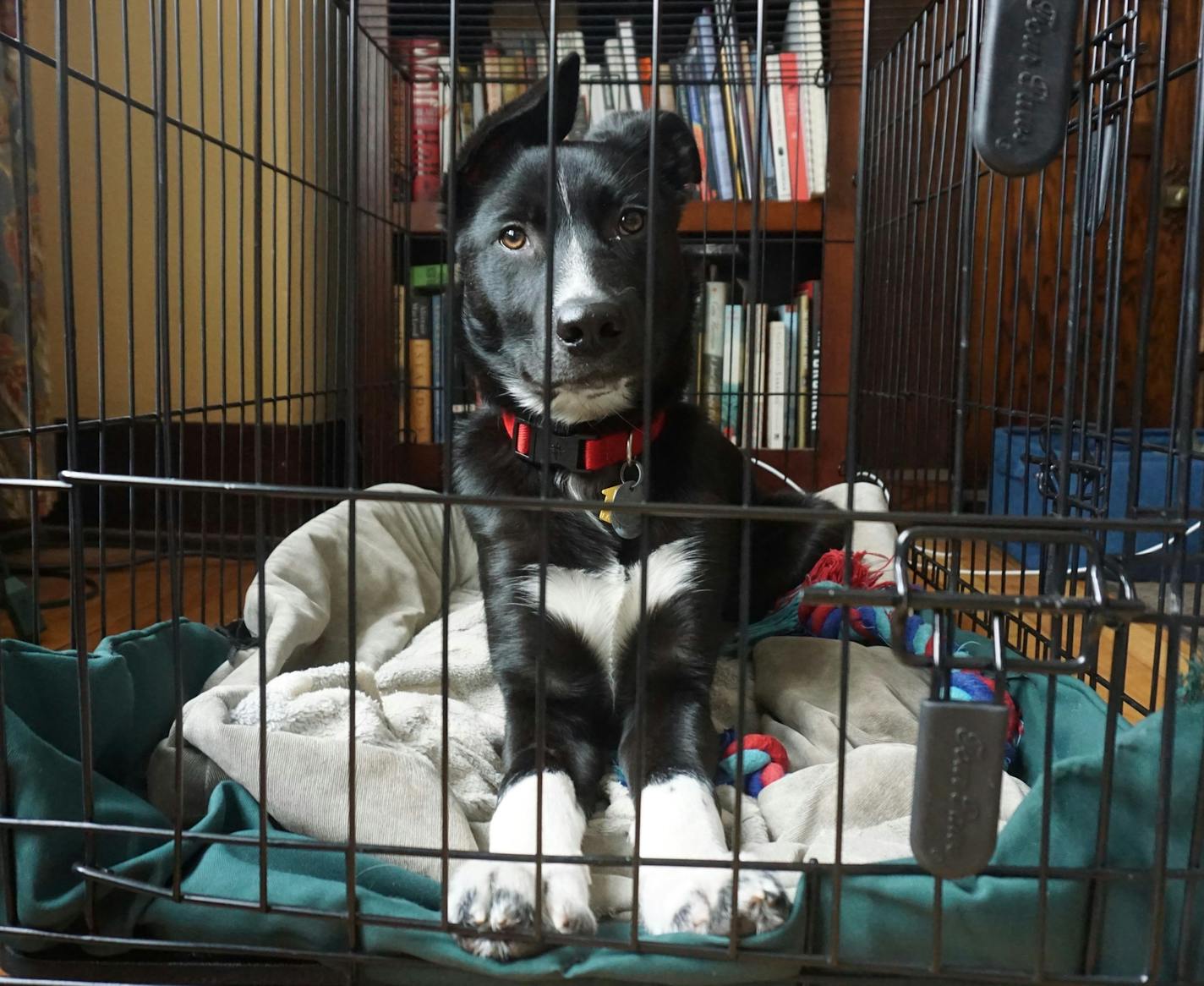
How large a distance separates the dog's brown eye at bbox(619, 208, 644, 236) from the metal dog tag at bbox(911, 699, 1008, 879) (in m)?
0.83

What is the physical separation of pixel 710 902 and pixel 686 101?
85.0 inches

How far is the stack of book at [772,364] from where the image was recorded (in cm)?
246

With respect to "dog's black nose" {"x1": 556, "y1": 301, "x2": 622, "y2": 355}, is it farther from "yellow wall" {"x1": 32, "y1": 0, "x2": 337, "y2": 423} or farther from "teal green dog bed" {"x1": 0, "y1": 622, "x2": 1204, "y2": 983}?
"yellow wall" {"x1": 32, "y1": 0, "x2": 337, "y2": 423}

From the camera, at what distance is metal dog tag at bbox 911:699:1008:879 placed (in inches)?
25.9

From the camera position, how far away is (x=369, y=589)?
1828 millimetres

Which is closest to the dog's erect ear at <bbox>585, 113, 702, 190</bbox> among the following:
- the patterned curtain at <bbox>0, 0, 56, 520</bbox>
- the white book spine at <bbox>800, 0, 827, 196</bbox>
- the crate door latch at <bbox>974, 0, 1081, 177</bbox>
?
the crate door latch at <bbox>974, 0, 1081, 177</bbox>

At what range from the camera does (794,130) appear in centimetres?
256

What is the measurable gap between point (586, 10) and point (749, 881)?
2.34 meters

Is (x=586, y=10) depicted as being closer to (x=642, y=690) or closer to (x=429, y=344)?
(x=429, y=344)

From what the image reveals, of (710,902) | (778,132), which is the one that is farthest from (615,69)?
(710,902)

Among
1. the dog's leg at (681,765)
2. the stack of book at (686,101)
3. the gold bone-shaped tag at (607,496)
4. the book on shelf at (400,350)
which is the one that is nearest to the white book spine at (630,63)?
the stack of book at (686,101)

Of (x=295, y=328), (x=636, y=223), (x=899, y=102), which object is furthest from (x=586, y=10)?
(x=636, y=223)

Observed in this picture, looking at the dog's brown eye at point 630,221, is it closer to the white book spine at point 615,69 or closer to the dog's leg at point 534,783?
the dog's leg at point 534,783

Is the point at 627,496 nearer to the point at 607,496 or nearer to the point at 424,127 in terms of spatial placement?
the point at 607,496
